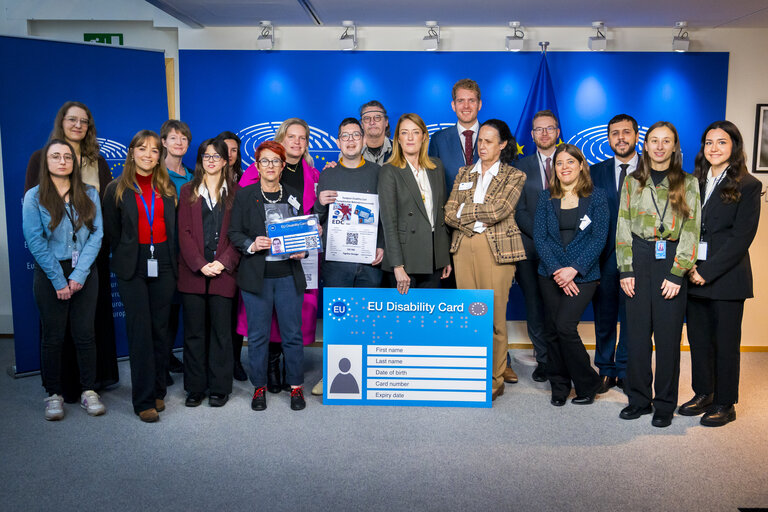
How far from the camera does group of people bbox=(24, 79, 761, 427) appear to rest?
12.3 ft

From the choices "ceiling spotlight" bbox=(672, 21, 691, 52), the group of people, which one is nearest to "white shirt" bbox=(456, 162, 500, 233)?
the group of people

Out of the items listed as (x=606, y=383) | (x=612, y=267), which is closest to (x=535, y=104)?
(x=612, y=267)

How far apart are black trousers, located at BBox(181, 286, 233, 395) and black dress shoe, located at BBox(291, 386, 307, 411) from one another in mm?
446

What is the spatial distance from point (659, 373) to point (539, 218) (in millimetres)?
1233

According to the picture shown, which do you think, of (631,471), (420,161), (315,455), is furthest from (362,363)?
(631,471)

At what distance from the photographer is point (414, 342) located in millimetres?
4074

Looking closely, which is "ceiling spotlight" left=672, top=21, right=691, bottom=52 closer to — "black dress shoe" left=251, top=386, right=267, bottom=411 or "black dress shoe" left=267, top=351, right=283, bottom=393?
"black dress shoe" left=267, top=351, right=283, bottom=393

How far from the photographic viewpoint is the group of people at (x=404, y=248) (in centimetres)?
375

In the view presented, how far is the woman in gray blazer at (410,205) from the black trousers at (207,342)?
1.13 meters

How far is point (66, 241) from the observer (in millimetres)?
3811

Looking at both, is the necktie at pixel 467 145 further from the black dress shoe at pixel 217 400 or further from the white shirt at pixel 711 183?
the black dress shoe at pixel 217 400

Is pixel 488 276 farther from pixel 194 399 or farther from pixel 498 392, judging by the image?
pixel 194 399

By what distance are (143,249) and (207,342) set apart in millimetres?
799

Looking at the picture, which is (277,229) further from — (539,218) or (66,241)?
(539,218)
